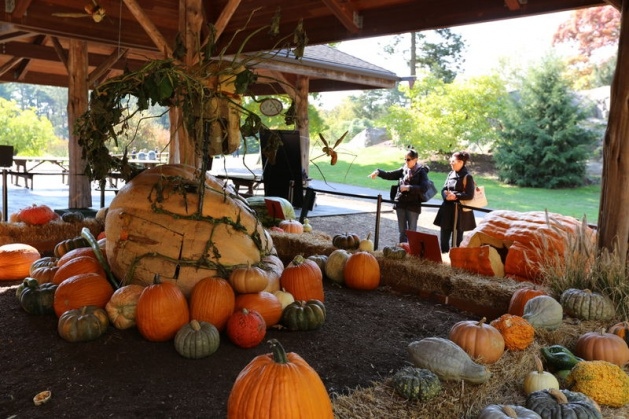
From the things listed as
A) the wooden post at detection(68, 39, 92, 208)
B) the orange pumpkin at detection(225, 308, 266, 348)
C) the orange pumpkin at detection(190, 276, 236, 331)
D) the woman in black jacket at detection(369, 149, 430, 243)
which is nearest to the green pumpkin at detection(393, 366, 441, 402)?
the orange pumpkin at detection(225, 308, 266, 348)

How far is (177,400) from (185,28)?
4884mm

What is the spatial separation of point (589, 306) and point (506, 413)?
1919 millimetres

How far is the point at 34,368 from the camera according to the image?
2852 millimetres

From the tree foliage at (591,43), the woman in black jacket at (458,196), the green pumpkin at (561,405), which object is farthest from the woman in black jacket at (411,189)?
the tree foliage at (591,43)

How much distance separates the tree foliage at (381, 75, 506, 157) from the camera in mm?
19609

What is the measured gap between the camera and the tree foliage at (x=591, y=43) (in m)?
23.8

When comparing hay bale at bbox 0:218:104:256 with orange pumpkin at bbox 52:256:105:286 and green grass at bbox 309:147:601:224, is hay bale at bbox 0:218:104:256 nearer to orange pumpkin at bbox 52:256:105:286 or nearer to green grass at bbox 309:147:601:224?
orange pumpkin at bbox 52:256:105:286

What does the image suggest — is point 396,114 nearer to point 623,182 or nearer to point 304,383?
point 623,182

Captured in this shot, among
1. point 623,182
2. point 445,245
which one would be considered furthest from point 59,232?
point 623,182

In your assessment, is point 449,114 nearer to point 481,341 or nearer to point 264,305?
point 264,305

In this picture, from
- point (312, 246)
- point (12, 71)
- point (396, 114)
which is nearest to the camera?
point (312, 246)

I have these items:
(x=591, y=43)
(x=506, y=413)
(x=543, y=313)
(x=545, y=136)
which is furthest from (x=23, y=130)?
(x=591, y=43)

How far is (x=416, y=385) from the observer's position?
233cm

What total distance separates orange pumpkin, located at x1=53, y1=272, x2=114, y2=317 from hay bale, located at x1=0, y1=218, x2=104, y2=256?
2.31 m
